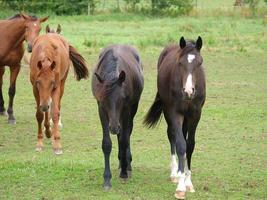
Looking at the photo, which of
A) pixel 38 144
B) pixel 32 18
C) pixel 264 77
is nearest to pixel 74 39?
pixel 264 77

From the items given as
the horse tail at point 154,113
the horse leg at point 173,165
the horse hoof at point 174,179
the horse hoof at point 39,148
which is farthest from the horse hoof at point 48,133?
the horse hoof at point 174,179

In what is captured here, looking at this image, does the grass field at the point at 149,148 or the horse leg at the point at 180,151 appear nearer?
the horse leg at the point at 180,151

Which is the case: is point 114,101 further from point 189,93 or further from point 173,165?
point 173,165

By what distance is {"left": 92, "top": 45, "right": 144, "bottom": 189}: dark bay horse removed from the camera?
25.6ft

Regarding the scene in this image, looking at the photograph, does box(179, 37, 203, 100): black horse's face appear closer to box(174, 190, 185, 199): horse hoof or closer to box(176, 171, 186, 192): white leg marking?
box(176, 171, 186, 192): white leg marking

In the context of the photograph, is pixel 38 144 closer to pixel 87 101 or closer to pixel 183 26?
pixel 87 101

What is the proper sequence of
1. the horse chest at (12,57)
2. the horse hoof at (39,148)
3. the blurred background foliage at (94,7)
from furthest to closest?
the blurred background foliage at (94,7) → the horse chest at (12,57) → the horse hoof at (39,148)

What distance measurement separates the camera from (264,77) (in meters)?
18.5

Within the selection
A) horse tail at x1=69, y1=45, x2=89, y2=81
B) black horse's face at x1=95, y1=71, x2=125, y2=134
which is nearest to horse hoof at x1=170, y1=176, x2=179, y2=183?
black horse's face at x1=95, y1=71, x2=125, y2=134

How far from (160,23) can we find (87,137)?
2071cm

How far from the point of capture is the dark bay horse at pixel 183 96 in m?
7.68

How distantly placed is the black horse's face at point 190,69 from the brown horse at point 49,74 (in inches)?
109

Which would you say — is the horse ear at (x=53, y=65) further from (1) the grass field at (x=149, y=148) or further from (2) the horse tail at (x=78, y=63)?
(2) the horse tail at (x=78, y=63)

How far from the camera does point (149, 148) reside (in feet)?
35.0
